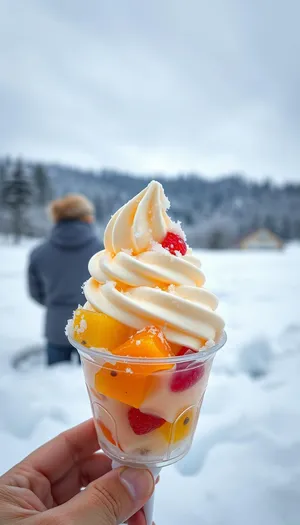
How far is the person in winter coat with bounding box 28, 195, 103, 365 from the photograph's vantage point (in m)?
2.61

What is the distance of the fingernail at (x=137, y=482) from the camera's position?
907 millimetres

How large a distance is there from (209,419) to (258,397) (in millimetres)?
334

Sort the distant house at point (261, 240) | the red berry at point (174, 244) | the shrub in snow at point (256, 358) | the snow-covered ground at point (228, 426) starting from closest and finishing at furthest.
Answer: the red berry at point (174, 244) → the snow-covered ground at point (228, 426) → the shrub in snow at point (256, 358) → the distant house at point (261, 240)

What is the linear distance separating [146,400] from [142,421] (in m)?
0.06

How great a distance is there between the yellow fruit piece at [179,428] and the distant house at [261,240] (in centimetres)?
1096

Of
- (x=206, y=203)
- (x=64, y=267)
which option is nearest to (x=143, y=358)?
(x=64, y=267)

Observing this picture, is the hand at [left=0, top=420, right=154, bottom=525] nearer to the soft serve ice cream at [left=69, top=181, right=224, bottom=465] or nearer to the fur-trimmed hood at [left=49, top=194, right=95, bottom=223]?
the soft serve ice cream at [left=69, top=181, right=224, bottom=465]

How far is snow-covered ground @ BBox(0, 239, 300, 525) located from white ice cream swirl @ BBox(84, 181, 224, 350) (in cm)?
71

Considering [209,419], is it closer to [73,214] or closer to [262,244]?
[73,214]

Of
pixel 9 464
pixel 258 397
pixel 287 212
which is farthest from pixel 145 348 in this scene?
pixel 287 212

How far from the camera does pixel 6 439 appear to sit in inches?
56.5

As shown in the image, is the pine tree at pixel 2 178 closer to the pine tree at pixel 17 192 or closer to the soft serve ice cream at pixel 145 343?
the pine tree at pixel 17 192

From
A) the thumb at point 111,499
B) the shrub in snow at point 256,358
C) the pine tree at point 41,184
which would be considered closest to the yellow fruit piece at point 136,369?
the thumb at point 111,499

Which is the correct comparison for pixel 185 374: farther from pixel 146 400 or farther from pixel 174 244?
pixel 174 244
